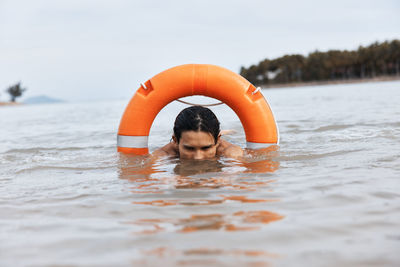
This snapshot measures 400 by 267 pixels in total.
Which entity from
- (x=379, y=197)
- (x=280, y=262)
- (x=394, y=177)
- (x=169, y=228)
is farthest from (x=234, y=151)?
(x=280, y=262)

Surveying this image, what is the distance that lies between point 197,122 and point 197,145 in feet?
0.61

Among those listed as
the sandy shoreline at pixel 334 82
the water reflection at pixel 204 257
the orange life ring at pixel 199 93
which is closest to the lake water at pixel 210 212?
the water reflection at pixel 204 257

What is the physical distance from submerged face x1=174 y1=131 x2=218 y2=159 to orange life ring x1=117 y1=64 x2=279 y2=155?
1.61ft

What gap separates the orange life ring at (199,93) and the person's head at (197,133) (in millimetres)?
319

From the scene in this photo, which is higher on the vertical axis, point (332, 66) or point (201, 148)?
point (332, 66)

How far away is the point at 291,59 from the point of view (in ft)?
242

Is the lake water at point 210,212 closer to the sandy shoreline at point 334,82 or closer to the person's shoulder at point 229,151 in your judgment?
the person's shoulder at point 229,151

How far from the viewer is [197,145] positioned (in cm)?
322

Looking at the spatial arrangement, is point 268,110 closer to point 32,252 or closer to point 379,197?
point 379,197

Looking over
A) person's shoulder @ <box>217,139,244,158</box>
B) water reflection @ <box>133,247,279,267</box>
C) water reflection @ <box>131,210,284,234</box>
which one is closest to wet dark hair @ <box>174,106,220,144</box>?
person's shoulder @ <box>217,139,244,158</box>

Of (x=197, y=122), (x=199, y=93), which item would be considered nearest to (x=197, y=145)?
(x=197, y=122)

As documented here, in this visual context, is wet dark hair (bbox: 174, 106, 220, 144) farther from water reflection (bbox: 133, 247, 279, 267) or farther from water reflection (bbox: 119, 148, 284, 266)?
water reflection (bbox: 133, 247, 279, 267)

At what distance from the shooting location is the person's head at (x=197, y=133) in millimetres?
3207

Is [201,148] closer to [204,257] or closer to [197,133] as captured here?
[197,133]
